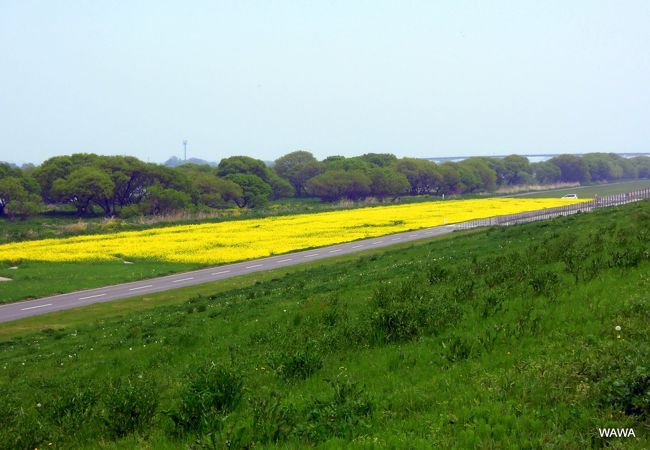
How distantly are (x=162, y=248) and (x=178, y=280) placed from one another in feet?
54.0

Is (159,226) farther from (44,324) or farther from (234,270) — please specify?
(44,324)

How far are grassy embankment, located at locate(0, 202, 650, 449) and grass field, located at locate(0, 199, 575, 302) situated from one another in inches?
911

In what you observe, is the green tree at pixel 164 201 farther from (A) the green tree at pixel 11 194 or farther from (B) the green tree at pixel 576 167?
(B) the green tree at pixel 576 167

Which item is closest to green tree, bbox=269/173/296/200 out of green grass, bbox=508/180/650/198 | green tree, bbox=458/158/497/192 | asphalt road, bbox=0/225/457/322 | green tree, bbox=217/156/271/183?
green tree, bbox=217/156/271/183

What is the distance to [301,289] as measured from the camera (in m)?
23.6

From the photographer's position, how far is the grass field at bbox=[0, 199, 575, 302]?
1582 inches

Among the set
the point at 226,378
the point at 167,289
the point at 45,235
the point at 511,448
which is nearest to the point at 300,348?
the point at 226,378

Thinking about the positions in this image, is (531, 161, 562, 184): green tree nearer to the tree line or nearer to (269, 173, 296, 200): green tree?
the tree line

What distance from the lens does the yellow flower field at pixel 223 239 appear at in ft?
164

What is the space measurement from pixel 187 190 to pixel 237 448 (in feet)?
318

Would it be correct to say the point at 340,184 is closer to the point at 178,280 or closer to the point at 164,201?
the point at 164,201

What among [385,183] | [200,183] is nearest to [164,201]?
[200,183]

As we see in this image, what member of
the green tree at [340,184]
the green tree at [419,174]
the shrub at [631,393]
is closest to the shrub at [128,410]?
the shrub at [631,393]

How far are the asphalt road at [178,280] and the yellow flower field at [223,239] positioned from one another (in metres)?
3.50
